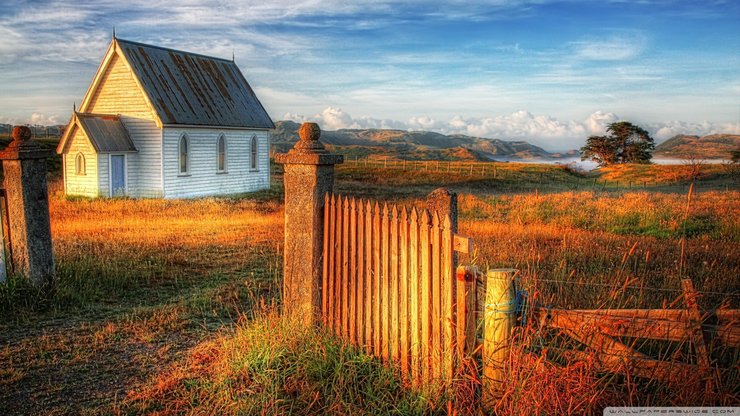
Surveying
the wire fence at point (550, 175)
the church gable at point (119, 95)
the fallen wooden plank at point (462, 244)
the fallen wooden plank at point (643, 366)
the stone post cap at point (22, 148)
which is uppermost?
the church gable at point (119, 95)

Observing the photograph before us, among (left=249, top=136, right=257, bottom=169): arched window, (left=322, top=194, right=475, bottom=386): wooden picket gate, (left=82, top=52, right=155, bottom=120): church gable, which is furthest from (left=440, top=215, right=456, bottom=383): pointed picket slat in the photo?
(left=249, top=136, right=257, bottom=169): arched window

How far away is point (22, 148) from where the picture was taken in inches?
365

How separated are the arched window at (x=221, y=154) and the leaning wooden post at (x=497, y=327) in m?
27.9

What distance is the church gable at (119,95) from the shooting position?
2762 centimetres

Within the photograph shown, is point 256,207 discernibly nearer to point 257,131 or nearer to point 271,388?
point 257,131

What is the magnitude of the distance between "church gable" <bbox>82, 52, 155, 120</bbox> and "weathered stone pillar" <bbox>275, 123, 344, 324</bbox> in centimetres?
2289

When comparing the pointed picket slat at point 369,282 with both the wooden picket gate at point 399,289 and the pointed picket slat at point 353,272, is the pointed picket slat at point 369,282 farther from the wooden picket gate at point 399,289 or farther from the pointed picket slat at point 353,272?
the pointed picket slat at point 353,272

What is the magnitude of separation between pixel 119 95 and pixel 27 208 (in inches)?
817

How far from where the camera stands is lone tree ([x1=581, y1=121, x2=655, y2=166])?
84812mm

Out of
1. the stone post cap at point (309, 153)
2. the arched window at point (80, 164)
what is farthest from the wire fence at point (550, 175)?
the stone post cap at point (309, 153)

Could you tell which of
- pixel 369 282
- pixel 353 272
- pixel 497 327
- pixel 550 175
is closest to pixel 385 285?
pixel 369 282

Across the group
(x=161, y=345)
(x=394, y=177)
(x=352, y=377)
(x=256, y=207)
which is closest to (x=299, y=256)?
(x=352, y=377)

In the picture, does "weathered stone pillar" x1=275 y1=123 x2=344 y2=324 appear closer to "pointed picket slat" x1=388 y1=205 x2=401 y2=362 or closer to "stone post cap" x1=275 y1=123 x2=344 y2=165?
"stone post cap" x1=275 y1=123 x2=344 y2=165

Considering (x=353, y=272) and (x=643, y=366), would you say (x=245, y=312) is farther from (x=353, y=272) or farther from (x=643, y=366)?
(x=643, y=366)
